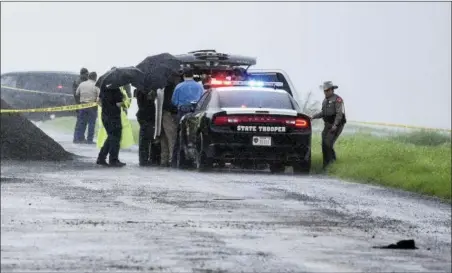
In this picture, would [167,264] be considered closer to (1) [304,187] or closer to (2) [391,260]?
(2) [391,260]

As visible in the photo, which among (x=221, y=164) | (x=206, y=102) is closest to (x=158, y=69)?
(x=206, y=102)

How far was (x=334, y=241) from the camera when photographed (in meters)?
12.7

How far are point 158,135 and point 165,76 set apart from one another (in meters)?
1.05

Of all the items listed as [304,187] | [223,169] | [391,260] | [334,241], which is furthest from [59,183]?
[391,260]

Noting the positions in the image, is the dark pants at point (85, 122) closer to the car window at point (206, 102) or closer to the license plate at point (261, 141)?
the car window at point (206, 102)

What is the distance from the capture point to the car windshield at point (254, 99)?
23688 mm

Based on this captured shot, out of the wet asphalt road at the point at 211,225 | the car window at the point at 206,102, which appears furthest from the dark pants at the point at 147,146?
the wet asphalt road at the point at 211,225

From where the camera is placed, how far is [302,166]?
23.3 m

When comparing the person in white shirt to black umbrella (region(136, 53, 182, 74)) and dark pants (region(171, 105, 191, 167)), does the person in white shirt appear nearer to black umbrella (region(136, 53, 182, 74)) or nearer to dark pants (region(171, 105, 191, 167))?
black umbrella (region(136, 53, 182, 74))

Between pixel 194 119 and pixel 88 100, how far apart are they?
11438mm

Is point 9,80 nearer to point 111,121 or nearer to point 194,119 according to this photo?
point 111,121

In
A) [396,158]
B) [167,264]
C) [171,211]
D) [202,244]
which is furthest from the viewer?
[396,158]

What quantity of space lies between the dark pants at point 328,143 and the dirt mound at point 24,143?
15.6 feet

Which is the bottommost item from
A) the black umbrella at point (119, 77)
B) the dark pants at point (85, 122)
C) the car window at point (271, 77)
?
the dark pants at point (85, 122)
